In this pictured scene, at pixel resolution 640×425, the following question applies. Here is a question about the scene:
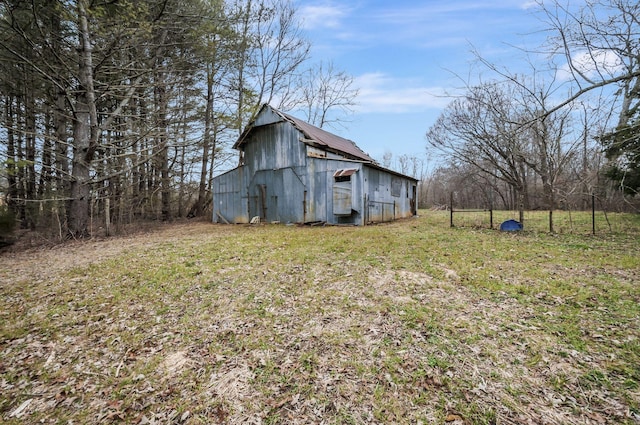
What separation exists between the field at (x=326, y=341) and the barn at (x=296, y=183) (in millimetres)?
6633

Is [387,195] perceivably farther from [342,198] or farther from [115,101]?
[115,101]

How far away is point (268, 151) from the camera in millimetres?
15164

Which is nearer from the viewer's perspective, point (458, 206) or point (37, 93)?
point (37, 93)

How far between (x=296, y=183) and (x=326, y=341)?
36.9 feet

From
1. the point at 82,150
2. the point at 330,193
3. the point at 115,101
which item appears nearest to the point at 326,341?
the point at 330,193

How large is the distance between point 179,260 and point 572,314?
320 inches

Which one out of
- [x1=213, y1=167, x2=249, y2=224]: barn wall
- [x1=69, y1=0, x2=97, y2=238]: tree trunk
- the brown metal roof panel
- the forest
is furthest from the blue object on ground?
[x1=69, y1=0, x2=97, y2=238]: tree trunk

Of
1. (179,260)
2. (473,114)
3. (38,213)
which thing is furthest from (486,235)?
(38,213)

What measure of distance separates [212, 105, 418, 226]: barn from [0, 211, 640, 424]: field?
6633 mm

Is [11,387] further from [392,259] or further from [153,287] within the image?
[392,259]

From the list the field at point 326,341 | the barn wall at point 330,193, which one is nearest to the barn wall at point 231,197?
the barn wall at point 330,193

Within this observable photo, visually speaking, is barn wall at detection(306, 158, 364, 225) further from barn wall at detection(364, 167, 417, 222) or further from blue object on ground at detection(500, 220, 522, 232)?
blue object on ground at detection(500, 220, 522, 232)

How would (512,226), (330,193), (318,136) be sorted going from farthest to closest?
1. (318,136)
2. (330,193)
3. (512,226)

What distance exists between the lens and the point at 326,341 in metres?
3.54
